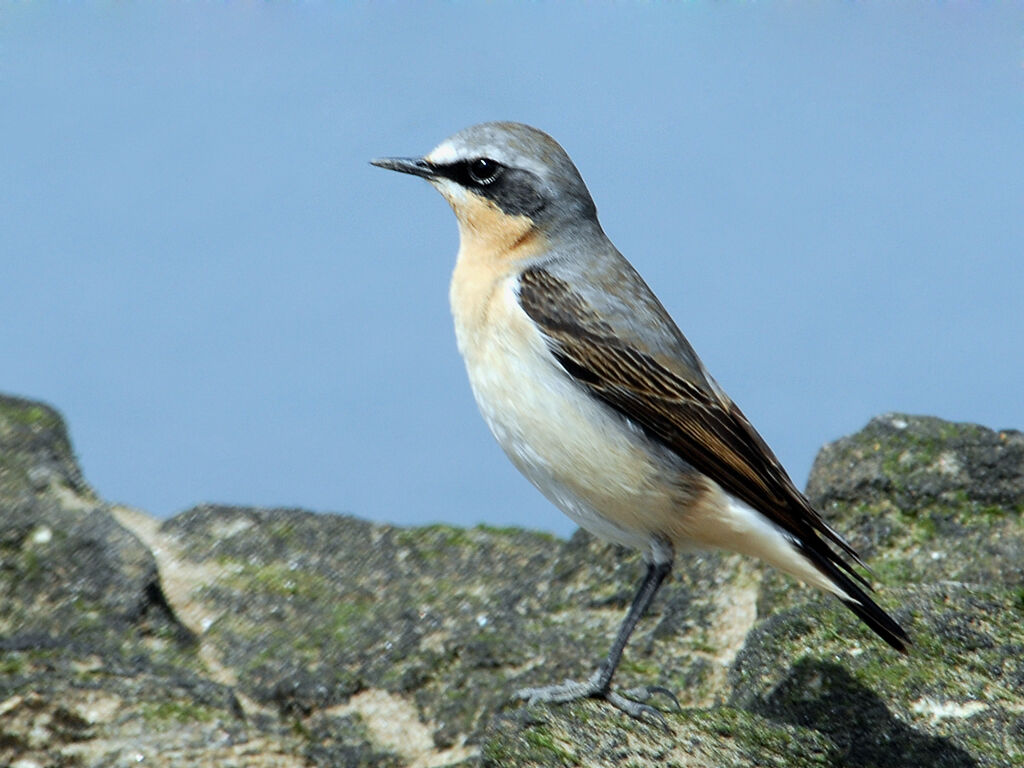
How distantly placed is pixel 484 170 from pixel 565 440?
1811mm

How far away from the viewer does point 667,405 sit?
23.8 feet

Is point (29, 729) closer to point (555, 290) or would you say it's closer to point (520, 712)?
point (520, 712)

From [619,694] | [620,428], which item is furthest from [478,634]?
[620,428]

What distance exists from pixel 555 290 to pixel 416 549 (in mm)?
4764

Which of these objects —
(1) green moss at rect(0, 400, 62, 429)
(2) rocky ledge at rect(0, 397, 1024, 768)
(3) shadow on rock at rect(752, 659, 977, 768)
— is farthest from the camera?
(1) green moss at rect(0, 400, 62, 429)

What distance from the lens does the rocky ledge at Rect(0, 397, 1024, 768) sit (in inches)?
290

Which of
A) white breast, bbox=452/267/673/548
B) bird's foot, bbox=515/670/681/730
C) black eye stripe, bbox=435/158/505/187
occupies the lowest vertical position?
bird's foot, bbox=515/670/681/730

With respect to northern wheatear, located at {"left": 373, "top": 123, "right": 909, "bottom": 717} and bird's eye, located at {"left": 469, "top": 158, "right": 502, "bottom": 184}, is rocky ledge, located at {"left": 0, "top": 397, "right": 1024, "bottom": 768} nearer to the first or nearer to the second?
northern wheatear, located at {"left": 373, "top": 123, "right": 909, "bottom": 717}

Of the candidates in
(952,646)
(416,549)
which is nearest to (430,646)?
(416,549)

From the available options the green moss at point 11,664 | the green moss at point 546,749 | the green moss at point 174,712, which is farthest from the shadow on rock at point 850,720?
the green moss at point 11,664

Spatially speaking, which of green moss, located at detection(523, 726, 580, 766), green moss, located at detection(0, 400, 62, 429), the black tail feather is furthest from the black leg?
green moss, located at detection(0, 400, 62, 429)

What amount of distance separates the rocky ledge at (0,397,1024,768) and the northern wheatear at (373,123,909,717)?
2.06 ft

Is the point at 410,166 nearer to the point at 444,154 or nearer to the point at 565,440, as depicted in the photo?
the point at 444,154

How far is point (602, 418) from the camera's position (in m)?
7.18
